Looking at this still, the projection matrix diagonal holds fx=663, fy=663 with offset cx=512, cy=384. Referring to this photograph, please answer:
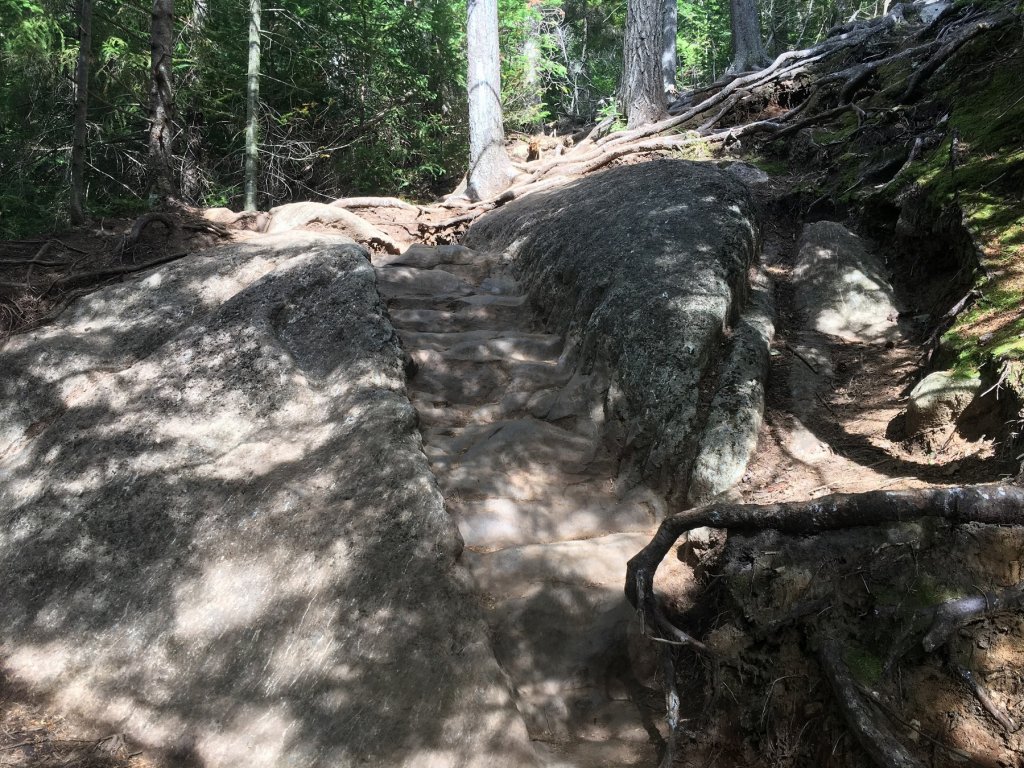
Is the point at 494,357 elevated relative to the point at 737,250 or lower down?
lower down

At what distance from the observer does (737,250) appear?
5.18 metres

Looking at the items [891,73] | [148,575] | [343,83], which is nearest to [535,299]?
[148,575]

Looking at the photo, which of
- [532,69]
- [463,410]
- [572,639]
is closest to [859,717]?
[572,639]

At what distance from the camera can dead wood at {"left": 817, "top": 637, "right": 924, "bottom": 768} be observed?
2.19 m

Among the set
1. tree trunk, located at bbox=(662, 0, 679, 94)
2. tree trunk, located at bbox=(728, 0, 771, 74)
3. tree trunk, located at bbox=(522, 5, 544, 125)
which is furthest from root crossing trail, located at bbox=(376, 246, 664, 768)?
tree trunk, located at bbox=(662, 0, 679, 94)

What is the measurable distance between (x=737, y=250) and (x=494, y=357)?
2.08 metres

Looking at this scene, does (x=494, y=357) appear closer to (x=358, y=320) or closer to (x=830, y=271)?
(x=358, y=320)

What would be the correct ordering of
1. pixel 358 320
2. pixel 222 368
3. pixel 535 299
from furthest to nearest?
1. pixel 535 299
2. pixel 358 320
3. pixel 222 368

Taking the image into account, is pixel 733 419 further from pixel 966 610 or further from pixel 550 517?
pixel 966 610

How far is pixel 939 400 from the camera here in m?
3.43

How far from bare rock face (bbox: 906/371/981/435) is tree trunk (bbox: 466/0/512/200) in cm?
788

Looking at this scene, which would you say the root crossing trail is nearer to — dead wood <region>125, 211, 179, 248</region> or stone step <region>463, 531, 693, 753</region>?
stone step <region>463, 531, 693, 753</region>

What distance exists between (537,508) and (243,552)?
1620 mm

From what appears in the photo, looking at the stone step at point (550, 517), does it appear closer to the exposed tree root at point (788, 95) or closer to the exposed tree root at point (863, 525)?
the exposed tree root at point (863, 525)
